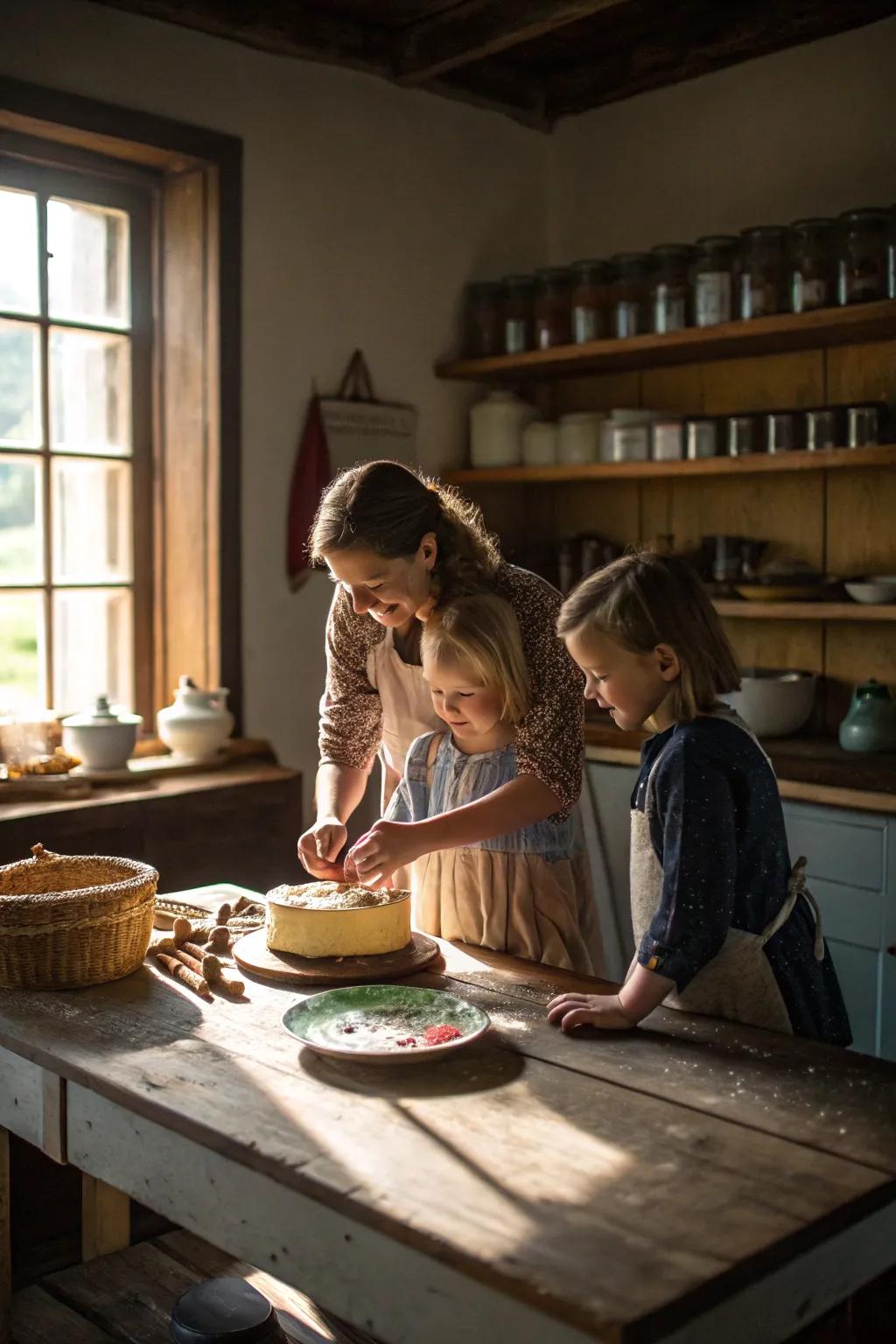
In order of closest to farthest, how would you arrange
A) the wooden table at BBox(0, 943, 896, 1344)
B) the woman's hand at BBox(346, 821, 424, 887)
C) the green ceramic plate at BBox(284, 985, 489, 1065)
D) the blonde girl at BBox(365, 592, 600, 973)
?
the wooden table at BBox(0, 943, 896, 1344)
the green ceramic plate at BBox(284, 985, 489, 1065)
the woman's hand at BBox(346, 821, 424, 887)
the blonde girl at BBox(365, 592, 600, 973)

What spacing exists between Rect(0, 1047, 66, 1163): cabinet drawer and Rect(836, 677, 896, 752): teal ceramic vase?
2.32 metres

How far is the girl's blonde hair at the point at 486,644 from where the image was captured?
6.86 ft

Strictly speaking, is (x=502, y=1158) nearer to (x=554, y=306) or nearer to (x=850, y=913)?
(x=850, y=913)

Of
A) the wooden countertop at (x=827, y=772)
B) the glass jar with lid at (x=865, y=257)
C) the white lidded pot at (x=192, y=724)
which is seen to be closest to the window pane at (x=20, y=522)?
the white lidded pot at (x=192, y=724)

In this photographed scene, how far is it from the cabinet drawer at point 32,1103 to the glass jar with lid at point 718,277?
267 centimetres

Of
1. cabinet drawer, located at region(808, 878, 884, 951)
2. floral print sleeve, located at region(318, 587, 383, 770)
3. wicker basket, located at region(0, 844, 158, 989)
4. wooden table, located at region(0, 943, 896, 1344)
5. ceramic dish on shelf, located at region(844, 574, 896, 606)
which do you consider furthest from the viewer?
ceramic dish on shelf, located at region(844, 574, 896, 606)

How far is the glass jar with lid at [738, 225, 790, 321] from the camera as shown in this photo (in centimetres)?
345

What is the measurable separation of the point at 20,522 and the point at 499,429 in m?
1.53

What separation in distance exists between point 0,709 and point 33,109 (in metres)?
1.42

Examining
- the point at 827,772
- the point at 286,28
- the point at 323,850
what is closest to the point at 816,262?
the point at 827,772

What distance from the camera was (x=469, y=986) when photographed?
1.88 m

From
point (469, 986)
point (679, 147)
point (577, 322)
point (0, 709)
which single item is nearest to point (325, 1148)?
point (469, 986)

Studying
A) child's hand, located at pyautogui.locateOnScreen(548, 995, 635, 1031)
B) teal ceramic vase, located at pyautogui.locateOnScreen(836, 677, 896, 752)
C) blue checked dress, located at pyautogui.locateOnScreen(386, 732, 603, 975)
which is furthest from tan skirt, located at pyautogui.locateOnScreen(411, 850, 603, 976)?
teal ceramic vase, located at pyautogui.locateOnScreen(836, 677, 896, 752)

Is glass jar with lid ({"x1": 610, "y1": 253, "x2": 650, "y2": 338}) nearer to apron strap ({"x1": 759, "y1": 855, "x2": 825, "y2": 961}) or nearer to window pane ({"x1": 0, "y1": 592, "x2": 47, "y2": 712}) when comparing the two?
window pane ({"x1": 0, "y1": 592, "x2": 47, "y2": 712})
